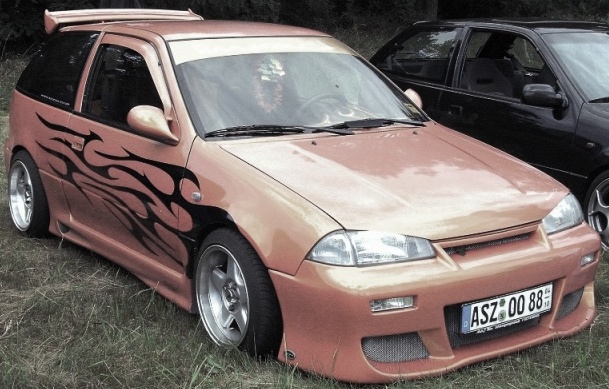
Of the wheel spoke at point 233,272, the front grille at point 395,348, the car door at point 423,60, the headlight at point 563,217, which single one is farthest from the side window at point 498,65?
the front grille at point 395,348

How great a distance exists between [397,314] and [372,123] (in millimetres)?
1547

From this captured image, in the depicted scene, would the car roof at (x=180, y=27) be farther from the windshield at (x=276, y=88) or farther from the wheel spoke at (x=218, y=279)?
the wheel spoke at (x=218, y=279)

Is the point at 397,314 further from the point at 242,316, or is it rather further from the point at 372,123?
the point at 372,123

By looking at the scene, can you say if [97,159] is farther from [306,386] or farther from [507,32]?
[507,32]

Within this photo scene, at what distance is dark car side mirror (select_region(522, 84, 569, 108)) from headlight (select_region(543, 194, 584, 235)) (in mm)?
1960

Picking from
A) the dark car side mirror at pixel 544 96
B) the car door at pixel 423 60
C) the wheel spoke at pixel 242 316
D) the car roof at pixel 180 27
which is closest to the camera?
the wheel spoke at pixel 242 316

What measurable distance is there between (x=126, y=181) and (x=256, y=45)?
40.0 inches

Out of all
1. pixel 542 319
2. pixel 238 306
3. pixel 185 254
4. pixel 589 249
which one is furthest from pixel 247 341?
pixel 589 249

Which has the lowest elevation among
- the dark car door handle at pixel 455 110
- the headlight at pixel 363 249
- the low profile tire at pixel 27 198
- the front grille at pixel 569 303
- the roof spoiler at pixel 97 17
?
the low profile tire at pixel 27 198

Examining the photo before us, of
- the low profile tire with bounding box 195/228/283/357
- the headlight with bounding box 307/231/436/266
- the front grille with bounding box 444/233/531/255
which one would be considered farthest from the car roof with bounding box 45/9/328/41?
the front grille with bounding box 444/233/531/255

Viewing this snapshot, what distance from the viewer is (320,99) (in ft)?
16.2

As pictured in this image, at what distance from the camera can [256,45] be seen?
5.07m

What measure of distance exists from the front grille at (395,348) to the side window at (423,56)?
390cm

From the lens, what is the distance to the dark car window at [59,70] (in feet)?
18.6
